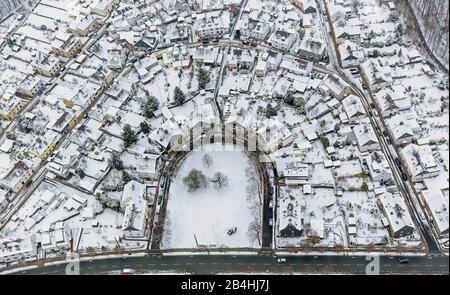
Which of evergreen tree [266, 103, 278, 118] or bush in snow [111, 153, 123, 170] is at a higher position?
evergreen tree [266, 103, 278, 118]

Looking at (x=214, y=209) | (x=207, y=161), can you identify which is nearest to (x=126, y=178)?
(x=207, y=161)

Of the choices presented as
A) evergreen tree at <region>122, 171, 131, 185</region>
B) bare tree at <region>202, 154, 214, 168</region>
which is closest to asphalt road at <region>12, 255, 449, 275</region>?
bare tree at <region>202, 154, 214, 168</region>

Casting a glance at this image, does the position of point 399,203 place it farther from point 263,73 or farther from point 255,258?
point 263,73

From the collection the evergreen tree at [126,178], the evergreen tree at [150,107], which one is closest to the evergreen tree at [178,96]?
the evergreen tree at [150,107]

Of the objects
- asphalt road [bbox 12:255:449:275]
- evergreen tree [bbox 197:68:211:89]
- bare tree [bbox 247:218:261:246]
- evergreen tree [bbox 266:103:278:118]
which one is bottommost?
asphalt road [bbox 12:255:449:275]

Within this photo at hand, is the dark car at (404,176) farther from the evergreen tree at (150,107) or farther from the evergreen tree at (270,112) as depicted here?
the evergreen tree at (150,107)

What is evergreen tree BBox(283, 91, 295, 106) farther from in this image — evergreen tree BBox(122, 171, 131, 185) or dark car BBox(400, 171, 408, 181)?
evergreen tree BBox(122, 171, 131, 185)
